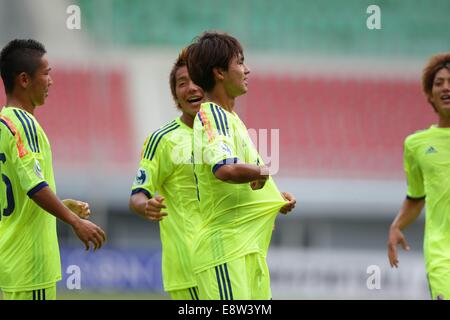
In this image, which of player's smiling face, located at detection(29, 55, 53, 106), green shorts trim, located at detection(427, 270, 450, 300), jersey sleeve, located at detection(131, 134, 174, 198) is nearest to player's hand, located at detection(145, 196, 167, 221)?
jersey sleeve, located at detection(131, 134, 174, 198)

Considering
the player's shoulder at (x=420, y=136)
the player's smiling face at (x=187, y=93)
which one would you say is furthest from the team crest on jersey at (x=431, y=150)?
the player's smiling face at (x=187, y=93)

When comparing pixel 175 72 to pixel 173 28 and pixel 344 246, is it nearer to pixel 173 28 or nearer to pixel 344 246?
pixel 344 246

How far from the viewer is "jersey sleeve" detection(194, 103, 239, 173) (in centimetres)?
543

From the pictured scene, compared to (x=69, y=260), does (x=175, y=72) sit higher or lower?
higher

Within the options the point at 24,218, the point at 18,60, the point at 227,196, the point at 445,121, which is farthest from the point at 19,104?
the point at 445,121

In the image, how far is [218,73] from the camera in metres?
5.86

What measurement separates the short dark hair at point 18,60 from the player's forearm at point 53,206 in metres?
0.83

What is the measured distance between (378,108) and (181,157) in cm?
1175

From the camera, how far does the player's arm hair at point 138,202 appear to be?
6.50 meters

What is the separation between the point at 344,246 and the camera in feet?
52.8

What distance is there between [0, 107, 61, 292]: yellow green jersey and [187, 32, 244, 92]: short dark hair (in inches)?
40.8

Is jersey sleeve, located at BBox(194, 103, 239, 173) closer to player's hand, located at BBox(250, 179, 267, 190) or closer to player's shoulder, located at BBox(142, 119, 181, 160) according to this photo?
player's hand, located at BBox(250, 179, 267, 190)
